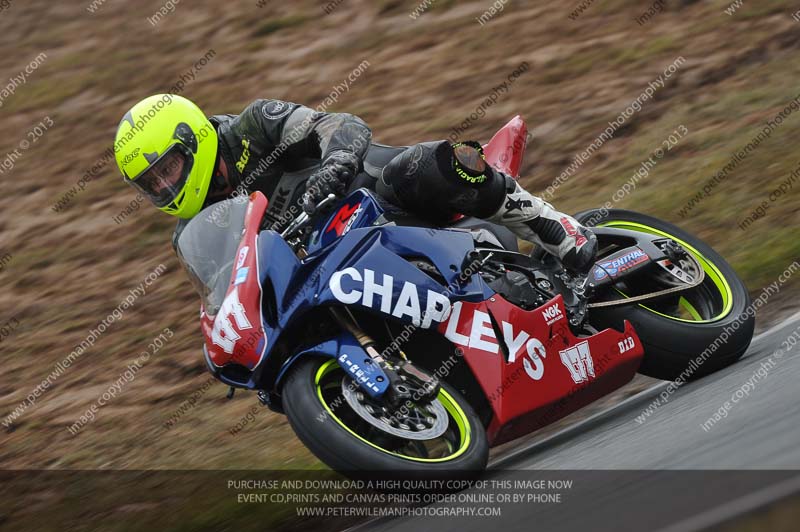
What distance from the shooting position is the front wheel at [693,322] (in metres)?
5.41

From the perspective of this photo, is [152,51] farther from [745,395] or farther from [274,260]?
[745,395]

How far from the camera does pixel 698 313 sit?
582 centimetres

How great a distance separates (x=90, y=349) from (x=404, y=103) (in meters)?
4.03

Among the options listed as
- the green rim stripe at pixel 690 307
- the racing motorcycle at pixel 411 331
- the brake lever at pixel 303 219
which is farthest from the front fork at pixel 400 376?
the green rim stripe at pixel 690 307

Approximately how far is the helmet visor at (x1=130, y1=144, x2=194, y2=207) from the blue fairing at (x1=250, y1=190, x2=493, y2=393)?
0.67m

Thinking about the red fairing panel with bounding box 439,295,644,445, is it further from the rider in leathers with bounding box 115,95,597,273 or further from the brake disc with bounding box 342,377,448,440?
the rider in leathers with bounding box 115,95,597,273

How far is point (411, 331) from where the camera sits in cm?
482

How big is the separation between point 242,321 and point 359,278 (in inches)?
19.1

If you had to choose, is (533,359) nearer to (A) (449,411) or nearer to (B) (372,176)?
(A) (449,411)

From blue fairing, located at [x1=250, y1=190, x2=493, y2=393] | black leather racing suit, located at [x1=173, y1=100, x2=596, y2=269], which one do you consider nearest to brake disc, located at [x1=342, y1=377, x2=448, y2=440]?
blue fairing, located at [x1=250, y1=190, x2=493, y2=393]

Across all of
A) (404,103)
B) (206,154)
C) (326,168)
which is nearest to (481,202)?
(326,168)

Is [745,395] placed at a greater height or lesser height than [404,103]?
greater

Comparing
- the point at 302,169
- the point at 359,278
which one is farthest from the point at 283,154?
the point at 359,278

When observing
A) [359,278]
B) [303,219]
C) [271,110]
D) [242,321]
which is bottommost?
[242,321]
